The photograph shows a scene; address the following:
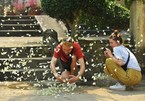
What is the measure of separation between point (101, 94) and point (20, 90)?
5.16 feet

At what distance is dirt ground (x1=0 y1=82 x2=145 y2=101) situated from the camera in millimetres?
7840

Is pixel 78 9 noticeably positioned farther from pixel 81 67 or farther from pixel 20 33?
pixel 81 67

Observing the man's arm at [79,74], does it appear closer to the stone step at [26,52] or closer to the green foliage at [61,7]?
the stone step at [26,52]

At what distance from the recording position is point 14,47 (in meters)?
11.1

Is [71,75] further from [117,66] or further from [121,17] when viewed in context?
[121,17]

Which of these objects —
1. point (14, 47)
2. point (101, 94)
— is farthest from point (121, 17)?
point (101, 94)

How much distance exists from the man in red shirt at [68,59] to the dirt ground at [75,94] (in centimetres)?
30

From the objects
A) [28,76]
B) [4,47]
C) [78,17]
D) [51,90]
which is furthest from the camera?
[78,17]

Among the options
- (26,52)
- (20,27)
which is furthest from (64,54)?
(20,27)

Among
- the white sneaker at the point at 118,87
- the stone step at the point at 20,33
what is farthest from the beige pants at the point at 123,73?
the stone step at the point at 20,33

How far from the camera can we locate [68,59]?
872 centimetres

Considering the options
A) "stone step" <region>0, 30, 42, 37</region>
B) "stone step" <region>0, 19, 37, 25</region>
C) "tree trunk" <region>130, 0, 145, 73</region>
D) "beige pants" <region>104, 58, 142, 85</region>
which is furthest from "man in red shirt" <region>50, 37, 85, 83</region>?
"stone step" <region>0, 19, 37, 25</region>

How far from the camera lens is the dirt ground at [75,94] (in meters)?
7.84

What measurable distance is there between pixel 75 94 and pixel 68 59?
840 mm
